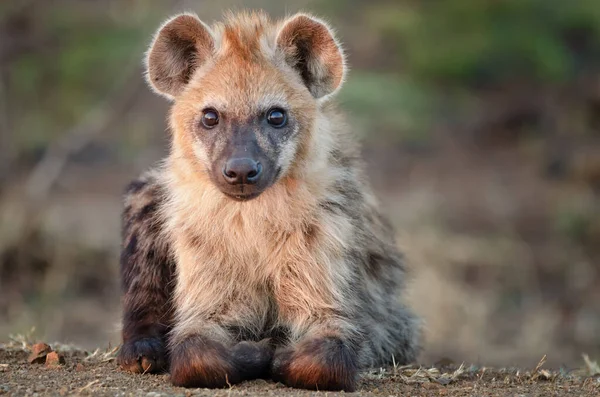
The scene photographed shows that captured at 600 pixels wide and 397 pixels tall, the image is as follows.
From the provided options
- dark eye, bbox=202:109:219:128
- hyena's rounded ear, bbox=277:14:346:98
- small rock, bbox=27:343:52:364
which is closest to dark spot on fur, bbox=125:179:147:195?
dark eye, bbox=202:109:219:128

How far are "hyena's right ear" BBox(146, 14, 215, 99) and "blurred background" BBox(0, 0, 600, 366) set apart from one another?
3862 mm

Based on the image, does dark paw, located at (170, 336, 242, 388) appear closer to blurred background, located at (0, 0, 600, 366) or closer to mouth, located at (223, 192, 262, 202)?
mouth, located at (223, 192, 262, 202)

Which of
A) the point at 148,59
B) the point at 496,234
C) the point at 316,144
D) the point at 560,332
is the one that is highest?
the point at 148,59

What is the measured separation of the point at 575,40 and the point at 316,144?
9.68 metres

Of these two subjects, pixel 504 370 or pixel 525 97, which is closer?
pixel 504 370

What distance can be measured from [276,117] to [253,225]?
19.0 inches

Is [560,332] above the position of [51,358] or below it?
below

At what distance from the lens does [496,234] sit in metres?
10.7

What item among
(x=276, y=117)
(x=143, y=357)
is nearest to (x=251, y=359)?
(x=143, y=357)

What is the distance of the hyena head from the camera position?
4523mm

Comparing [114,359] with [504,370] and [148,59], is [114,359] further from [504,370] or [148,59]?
[504,370]

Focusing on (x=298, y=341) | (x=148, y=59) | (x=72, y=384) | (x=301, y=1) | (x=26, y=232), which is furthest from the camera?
(x=301, y=1)

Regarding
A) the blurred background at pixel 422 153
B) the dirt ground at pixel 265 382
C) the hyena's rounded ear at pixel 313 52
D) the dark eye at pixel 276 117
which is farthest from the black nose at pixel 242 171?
the blurred background at pixel 422 153

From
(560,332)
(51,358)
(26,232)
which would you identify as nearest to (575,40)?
(560,332)
